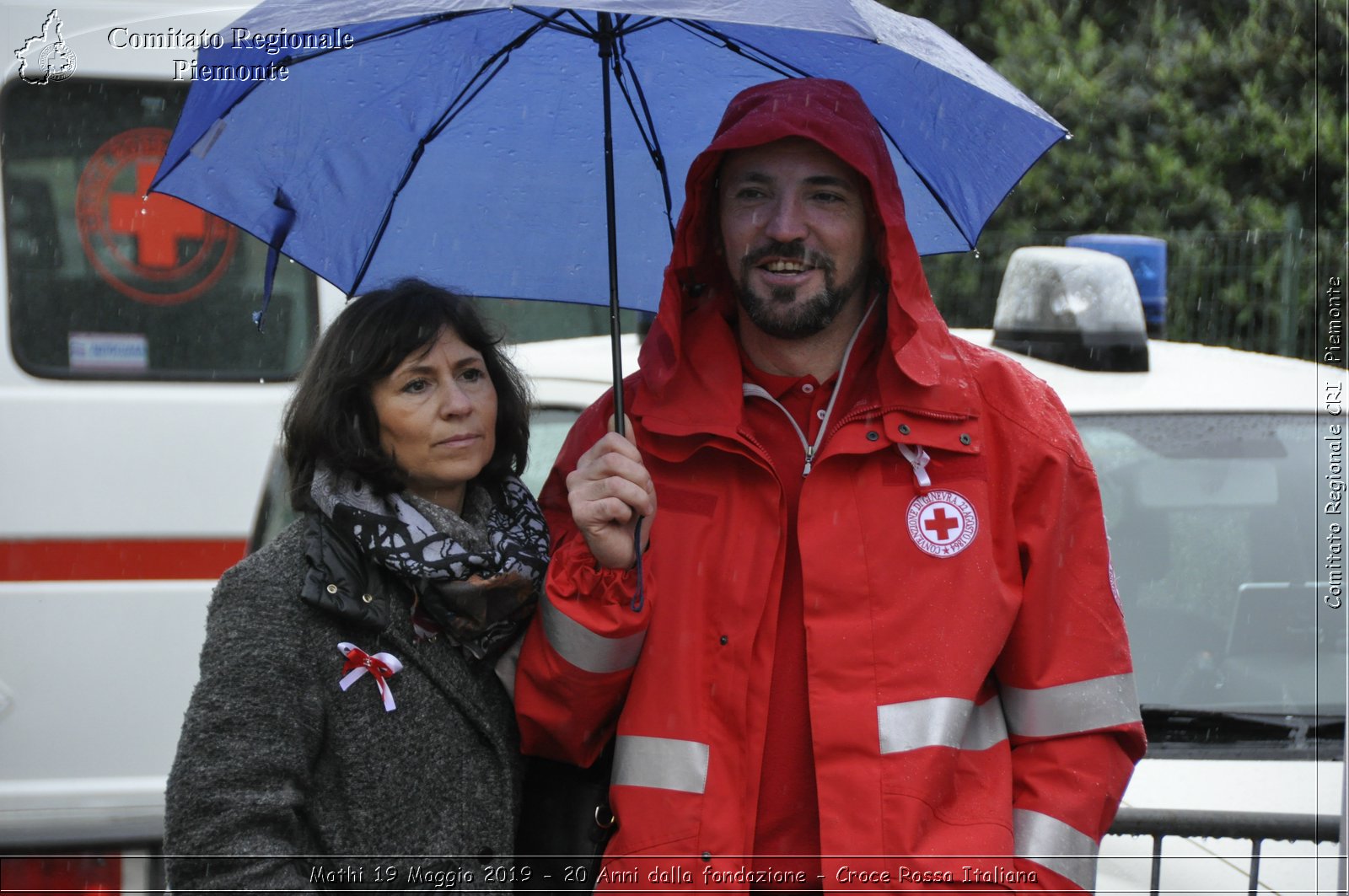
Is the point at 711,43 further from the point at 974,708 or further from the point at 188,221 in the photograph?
the point at 188,221

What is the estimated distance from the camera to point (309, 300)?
5434 millimetres

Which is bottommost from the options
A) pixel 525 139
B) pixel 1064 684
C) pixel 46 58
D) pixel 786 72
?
pixel 1064 684

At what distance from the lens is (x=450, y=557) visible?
2.36 metres

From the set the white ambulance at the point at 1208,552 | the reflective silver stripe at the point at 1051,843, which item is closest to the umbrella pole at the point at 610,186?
the reflective silver stripe at the point at 1051,843

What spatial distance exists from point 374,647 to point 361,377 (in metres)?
0.47

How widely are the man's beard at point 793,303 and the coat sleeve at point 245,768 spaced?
1016 mm

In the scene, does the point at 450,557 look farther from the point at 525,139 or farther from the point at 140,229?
the point at 140,229

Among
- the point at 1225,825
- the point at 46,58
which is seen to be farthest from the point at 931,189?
the point at 46,58

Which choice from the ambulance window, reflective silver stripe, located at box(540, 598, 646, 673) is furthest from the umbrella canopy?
the ambulance window

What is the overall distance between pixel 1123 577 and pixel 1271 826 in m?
0.97

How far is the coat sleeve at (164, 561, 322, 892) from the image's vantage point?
7.09 feet

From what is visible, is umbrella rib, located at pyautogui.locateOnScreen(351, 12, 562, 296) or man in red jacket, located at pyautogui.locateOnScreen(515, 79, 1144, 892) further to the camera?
umbrella rib, located at pyautogui.locateOnScreen(351, 12, 562, 296)

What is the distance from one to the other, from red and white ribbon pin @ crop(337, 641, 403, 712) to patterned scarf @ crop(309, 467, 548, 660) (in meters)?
0.13

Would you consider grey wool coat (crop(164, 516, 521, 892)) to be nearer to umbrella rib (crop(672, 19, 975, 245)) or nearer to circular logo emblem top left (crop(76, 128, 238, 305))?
umbrella rib (crop(672, 19, 975, 245))
